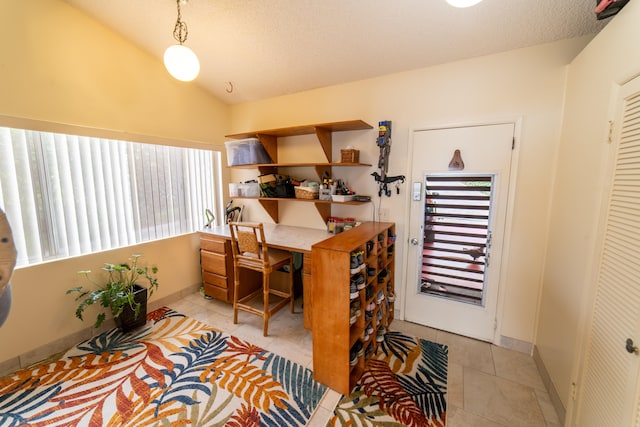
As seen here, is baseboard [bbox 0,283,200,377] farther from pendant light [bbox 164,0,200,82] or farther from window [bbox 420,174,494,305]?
window [bbox 420,174,494,305]

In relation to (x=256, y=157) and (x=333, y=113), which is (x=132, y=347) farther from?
(x=333, y=113)

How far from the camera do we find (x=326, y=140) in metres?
2.59

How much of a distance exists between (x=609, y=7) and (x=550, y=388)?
2.25 metres

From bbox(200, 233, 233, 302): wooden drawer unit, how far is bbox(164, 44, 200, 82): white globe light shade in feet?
5.33

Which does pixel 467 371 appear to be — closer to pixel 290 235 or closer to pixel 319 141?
pixel 290 235

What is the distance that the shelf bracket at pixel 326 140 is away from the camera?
246 centimetres

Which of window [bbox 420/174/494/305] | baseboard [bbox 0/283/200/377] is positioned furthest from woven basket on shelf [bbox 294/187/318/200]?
baseboard [bbox 0/283/200/377]

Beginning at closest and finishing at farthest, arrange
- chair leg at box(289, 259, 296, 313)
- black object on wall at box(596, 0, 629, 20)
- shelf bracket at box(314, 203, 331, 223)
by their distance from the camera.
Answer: black object on wall at box(596, 0, 629, 20)
chair leg at box(289, 259, 296, 313)
shelf bracket at box(314, 203, 331, 223)

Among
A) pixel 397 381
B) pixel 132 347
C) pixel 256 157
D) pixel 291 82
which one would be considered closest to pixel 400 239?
pixel 397 381

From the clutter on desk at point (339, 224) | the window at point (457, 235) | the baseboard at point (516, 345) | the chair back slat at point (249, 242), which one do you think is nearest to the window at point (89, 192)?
the chair back slat at point (249, 242)

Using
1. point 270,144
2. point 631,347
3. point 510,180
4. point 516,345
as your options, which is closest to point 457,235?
point 510,180

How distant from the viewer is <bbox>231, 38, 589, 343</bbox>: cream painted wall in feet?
6.03

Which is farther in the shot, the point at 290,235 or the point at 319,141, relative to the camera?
the point at 290,235

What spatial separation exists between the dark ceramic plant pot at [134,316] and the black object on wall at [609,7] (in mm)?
3803
